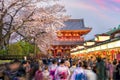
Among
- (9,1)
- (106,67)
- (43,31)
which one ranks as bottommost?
(106,67)

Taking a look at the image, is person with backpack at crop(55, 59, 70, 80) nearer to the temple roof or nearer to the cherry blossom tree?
the cherry blossom tree

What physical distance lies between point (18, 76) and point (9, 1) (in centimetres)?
1603

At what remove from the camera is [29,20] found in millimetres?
29328

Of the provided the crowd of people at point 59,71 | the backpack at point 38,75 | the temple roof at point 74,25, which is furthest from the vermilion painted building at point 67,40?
the backpack at point 38,75

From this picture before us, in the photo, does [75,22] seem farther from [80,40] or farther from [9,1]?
[9,1]

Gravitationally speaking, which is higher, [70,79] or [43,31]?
[43,31]

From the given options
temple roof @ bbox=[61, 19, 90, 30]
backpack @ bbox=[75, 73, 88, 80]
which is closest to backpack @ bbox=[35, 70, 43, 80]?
backpack @ bbox=[75, 73, 88, 80]

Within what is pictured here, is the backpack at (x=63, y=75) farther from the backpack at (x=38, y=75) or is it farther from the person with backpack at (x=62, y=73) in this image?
the backpack at (x=38, y=75)

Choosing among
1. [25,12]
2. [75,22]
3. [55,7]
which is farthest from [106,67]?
[75,22]

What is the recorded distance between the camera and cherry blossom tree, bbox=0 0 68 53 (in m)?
27.0

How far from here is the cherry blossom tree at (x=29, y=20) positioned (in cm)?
2702

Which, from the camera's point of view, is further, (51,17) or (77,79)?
(51,17)

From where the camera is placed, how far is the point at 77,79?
12719 millimetres

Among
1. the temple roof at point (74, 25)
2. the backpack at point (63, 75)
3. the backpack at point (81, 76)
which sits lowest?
the backpack at point (63, 75)
